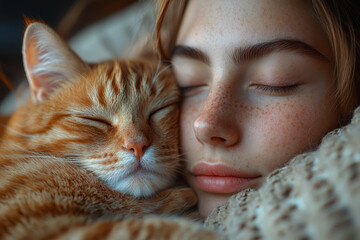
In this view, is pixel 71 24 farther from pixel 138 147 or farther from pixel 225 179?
pixel 225 179

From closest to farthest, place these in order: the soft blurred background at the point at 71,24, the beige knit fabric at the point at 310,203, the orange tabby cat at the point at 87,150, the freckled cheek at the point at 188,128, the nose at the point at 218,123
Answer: the beige knit fabric at the point at 310,203, the orange tabby cat at the point at 87,150, the nose at the point at 218,123, the freckled cheek at the point at 188,128, the soft blurred background at the point at 71,24

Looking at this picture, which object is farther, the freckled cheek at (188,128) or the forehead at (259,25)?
the freckled cheek at (188,128)

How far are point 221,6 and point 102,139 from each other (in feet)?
1.95

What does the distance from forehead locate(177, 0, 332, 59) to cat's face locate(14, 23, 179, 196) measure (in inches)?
11.4

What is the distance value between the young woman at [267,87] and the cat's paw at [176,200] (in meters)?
0.06

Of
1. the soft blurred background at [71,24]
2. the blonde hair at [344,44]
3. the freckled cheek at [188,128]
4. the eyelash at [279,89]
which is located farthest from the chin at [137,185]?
the soft blurred background at [71,24]

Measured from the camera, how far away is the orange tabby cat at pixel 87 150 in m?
0.74

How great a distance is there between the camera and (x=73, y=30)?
86.4 inches

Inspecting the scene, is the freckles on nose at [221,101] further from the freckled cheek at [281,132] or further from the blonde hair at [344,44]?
the blonde hair at [344,44]

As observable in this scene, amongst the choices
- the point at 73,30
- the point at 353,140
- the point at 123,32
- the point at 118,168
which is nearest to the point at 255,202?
the point at 353,140

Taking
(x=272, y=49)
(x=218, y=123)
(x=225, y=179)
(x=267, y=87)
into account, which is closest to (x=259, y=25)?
(x=272, y=49)

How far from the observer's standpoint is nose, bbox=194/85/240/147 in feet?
2.89

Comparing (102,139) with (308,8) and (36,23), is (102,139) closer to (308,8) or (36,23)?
(36,23)

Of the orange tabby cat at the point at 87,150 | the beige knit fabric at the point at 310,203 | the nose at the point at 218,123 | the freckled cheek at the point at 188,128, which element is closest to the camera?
the beige knit fabric at the point at 310,203
